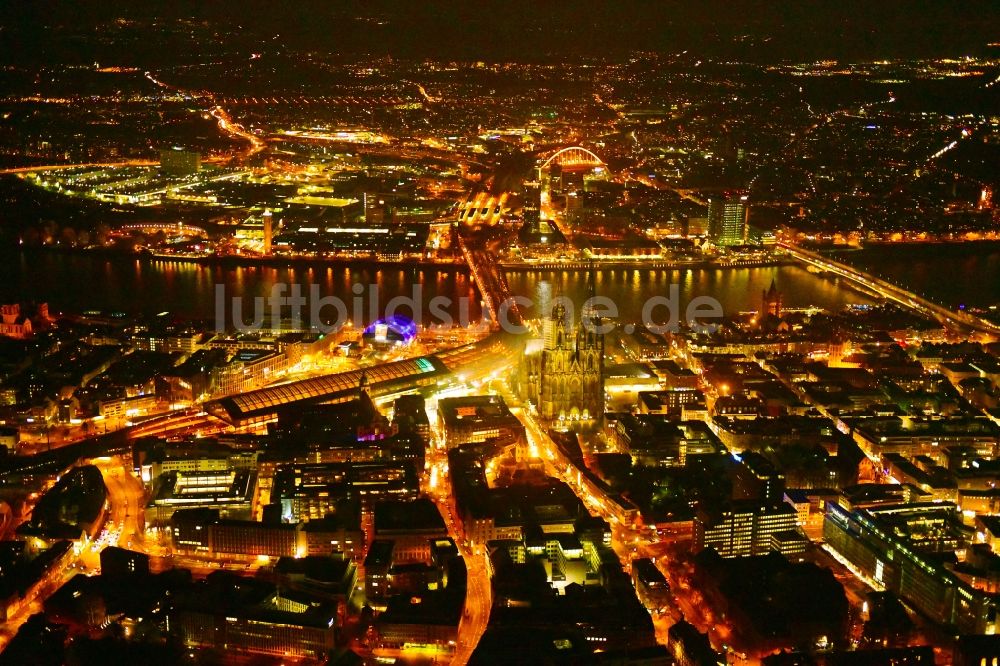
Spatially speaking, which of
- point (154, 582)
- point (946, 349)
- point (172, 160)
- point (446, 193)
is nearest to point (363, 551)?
point (154, 582)

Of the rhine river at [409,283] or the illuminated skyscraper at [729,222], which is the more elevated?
the illuminated skyscraper at [729,222]

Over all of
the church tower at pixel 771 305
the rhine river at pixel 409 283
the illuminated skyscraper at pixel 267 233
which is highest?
the illuminated skyscraper at pixel 267 233

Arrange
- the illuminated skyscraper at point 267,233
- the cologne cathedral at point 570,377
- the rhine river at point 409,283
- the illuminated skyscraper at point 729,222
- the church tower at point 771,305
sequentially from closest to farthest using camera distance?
the cologne cathedral at point 570,377 < the church tower at point 771,305 < the rhine river at point 409,283 < the illuminated skyscraper at point 267,233 < the illuminated skyscraper at point 729,222

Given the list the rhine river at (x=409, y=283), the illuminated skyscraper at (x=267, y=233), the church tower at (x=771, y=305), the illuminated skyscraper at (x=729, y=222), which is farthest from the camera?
the illuminated skyscraper at (x=729, y=222)

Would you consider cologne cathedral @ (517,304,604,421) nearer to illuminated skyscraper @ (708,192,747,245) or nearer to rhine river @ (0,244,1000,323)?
rhine river @ (0,244,1000,323)

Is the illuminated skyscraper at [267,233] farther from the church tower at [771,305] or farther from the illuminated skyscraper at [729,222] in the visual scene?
the church tower at [771,305]

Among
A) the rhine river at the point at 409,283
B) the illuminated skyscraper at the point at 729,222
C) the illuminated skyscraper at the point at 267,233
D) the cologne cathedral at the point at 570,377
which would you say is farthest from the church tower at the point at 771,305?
the illuminated skyscraper at the point at 267,233

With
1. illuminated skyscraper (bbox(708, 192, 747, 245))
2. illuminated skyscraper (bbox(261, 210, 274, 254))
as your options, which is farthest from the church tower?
illuminated skyscraper (bbox(261, 210, 274, 254))

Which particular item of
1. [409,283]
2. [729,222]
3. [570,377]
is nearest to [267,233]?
[409,283]
